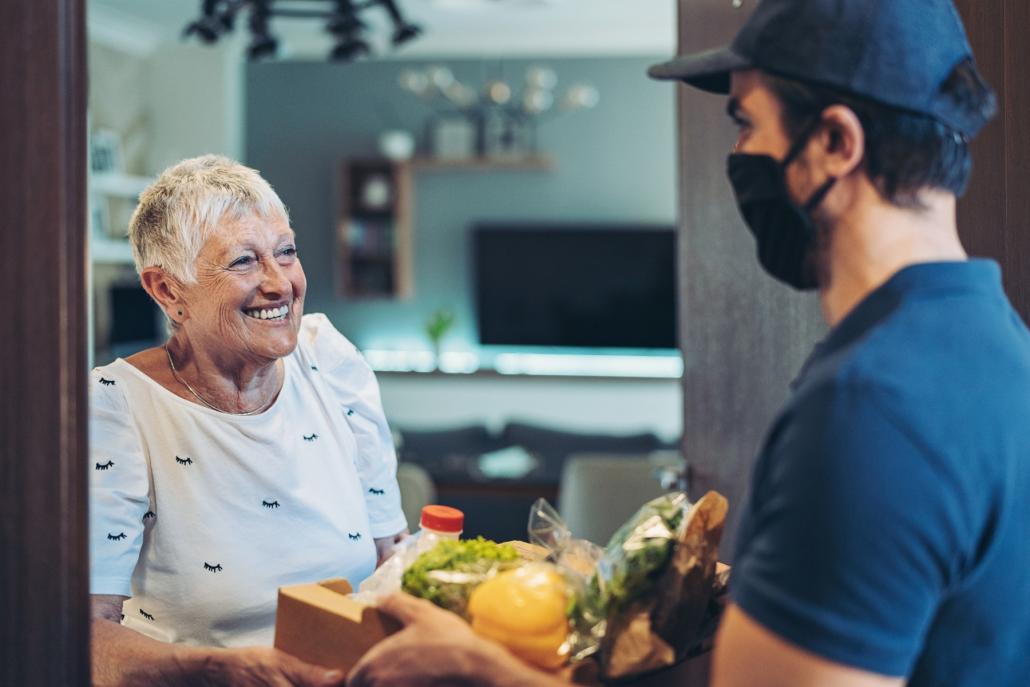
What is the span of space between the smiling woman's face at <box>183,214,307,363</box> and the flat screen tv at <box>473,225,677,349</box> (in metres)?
4.61

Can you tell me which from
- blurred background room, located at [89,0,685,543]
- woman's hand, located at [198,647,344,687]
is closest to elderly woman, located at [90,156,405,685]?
woman's hand, located at [198,647,344,687]

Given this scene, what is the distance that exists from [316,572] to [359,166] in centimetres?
499

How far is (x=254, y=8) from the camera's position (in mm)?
3586

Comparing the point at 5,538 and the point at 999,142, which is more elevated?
the point at 999,142

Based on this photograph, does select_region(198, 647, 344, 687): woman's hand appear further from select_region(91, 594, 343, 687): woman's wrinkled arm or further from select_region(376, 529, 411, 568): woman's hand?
select_region(376, 529, 411, 568): woman's hand

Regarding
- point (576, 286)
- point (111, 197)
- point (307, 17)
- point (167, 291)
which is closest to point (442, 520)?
point (167, 291)

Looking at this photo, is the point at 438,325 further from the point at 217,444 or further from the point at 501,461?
the point at 217,444

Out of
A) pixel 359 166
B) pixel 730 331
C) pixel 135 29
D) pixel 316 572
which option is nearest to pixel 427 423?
pixel 359 166

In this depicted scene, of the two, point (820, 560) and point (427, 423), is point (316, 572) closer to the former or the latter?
point (820, 560)

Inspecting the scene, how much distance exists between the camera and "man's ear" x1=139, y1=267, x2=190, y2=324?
1.42 metres

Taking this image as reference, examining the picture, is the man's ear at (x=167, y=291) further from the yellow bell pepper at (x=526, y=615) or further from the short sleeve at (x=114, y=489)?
the yellow bell pepper at (x=526, y=615)

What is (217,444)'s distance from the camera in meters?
1.38

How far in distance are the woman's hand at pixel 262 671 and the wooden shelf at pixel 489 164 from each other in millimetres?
5006

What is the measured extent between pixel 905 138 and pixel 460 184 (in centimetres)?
552
